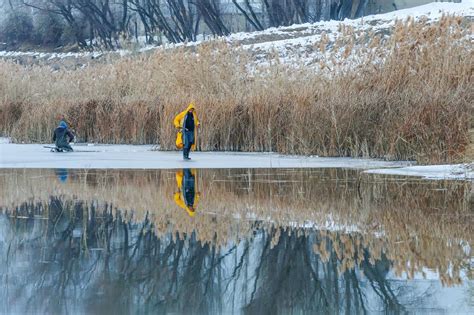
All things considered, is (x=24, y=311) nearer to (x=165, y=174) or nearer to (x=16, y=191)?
(x=16, y=191)

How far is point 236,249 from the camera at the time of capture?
7.68 metres

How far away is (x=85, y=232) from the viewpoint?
28.3 feet

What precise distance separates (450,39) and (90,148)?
8846 millimetres

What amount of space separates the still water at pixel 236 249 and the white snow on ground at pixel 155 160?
4101 millimetres

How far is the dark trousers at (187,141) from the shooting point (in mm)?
19141

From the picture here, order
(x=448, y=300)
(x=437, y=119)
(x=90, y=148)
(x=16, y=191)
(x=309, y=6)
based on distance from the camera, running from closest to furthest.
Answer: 1. (x=448, y=300)
2. (x=16, y=191)
3. (x=437, y=119)
4. (x=90, y=148)
5. (x=309, y=6)

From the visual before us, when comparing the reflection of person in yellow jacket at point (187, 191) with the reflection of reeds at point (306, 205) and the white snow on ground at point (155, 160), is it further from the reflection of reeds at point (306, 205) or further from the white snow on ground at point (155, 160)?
the white snow on ground at point (155, 160)

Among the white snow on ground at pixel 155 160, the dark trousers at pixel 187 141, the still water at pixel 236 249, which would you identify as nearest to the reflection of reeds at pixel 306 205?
the still water at pixel 236 249

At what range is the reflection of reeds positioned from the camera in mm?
7961

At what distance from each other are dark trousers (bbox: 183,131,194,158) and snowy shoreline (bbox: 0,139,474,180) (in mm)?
232

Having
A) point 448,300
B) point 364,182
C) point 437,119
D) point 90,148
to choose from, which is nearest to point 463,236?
point 448,300

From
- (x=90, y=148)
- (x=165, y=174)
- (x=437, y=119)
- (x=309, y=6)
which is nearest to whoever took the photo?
(x=165, y=174)

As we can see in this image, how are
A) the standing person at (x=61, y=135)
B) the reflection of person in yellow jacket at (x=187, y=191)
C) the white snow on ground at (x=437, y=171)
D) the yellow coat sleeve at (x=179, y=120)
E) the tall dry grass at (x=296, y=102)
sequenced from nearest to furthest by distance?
the reflection of person in yellow jacket at (x=187, y=191) → the white snow on ground at (x=437, y=171) → the tall dry grass at (x=296, y=102) → the yellow coat sleeve at (x=179, y=120) → the standing person at (x=61, y=135)

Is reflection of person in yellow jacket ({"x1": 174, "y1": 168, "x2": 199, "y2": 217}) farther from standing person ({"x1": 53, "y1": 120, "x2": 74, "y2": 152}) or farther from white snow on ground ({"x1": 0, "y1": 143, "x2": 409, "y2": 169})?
standing person ({"x1": 53, "y1": 120, "x2": 74, "y2": 152})
